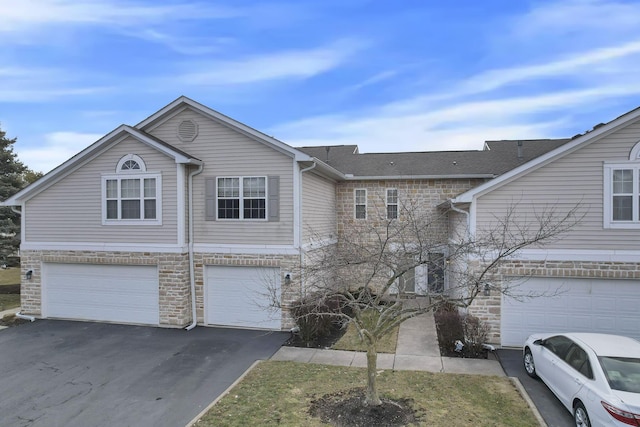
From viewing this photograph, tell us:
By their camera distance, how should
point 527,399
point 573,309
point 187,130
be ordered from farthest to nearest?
point 187,130, point 573,309, point 527,399

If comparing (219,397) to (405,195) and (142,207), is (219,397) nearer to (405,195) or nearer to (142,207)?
(142,207)

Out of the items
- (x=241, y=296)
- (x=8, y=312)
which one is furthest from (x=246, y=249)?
(x=8, y=312)

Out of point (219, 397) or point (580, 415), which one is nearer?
point (580, 415)

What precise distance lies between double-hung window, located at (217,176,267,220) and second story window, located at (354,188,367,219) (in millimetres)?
6256

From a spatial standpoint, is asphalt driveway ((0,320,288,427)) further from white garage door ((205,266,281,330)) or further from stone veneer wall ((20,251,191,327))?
stone veneer wall ((20,251,191,327))

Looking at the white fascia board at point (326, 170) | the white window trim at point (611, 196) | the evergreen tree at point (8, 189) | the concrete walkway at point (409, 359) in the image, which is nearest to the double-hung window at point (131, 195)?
the white fascia board at point (326, 170)

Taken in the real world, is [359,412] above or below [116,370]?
above

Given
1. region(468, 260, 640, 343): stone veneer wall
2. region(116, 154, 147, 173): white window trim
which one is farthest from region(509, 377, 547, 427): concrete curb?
region(116, 154, 147, 173): white window trim

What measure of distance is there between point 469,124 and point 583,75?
831 centimetres

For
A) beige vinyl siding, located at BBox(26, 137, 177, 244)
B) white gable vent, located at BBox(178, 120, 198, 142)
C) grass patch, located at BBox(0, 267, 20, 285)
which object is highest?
white gable vent, located at BBox(178, 120, 198, 142)

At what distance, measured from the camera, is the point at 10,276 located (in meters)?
25.8

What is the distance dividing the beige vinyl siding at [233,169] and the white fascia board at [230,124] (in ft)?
0.60

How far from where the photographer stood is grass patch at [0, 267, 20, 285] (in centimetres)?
2316

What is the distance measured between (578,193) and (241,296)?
10.7 meters
